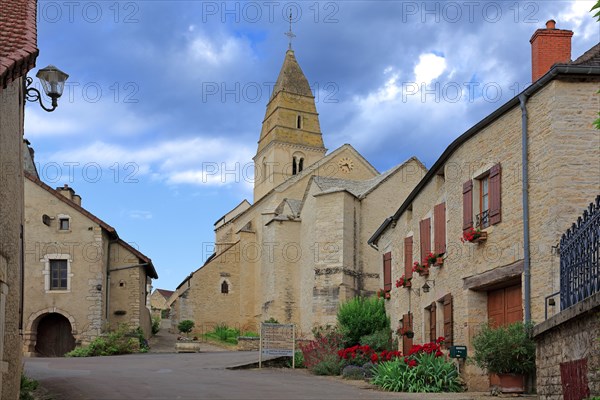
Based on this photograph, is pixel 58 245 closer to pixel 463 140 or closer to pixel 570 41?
pixel 463 140

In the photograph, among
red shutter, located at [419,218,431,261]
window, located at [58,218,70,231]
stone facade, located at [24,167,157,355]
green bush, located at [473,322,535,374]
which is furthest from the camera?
window, located at [58,218,70,231]

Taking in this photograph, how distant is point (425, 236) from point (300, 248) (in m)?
24.7

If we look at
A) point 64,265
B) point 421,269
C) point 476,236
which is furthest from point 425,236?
point 64,265

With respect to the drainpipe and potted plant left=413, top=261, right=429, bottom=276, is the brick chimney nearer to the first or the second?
the drainpipe

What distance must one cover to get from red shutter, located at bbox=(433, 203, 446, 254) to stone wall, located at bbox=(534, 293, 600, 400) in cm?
739

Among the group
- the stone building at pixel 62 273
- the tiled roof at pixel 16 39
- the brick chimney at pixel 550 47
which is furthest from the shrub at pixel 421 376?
the stone building at pixel 62 273

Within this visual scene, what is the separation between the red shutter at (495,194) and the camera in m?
14.9

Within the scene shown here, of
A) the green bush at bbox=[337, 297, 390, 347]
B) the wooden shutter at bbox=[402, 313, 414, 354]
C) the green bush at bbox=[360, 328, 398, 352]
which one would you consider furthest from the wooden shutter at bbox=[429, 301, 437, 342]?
the green bush at bbox=[337, 297, 390, 347]

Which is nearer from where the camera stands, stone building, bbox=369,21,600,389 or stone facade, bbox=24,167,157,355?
stone building, bbox=369,21,600,389

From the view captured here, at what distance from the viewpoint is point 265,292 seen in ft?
151

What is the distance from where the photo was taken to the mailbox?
51.8 ft

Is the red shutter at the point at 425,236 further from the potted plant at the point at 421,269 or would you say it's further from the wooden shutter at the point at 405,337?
the wooden shutter at the point at 405,337

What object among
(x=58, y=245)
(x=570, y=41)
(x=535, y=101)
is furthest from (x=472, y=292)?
(x=58, y=245)

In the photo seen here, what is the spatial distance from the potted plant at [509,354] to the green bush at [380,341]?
1022 centimetres
